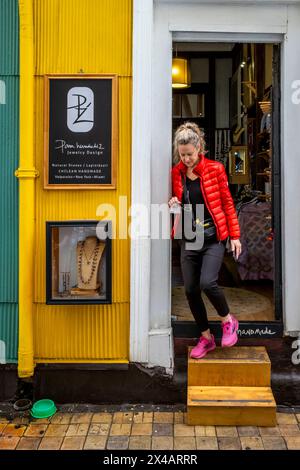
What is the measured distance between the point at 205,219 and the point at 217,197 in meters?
0.22

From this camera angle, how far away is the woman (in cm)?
413

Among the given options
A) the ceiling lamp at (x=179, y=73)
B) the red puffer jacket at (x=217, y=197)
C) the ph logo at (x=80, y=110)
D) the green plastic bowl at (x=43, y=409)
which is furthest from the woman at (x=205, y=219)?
the ceiling lamp at (x=179, y=73)

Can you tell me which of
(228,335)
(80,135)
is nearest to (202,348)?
(228,335)

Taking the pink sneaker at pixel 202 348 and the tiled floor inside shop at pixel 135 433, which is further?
the pink sneaker at pixel 202 348

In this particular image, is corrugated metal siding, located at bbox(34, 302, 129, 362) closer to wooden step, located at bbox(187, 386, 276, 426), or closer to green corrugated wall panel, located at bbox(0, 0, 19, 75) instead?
wooden step, located at bbox(187, 386, 276, 426)

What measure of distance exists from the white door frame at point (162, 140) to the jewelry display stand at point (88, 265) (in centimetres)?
33

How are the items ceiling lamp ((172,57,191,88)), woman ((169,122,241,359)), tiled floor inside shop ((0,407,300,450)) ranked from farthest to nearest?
ceiling lamp ((172,57,191,88))
woman ((169,122,241,359))
tiled floor inside shop ((0,407,300,450))

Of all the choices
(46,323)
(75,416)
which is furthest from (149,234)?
(75,416)

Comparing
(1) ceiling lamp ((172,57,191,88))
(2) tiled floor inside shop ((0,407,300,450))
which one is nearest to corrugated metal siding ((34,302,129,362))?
(2) tiled floor inside shop ((0,407,300,450))

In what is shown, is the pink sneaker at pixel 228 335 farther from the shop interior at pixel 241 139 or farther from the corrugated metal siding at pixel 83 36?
the corrugated metal siding at pixel 83 36

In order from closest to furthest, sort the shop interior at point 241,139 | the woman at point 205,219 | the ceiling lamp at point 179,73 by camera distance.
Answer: the woman at point 205,219 < the shop interior at point 241,139 < the ceiling lamp at point 179,73

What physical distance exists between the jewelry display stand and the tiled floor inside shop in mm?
1081

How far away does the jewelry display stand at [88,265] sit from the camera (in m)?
4.34

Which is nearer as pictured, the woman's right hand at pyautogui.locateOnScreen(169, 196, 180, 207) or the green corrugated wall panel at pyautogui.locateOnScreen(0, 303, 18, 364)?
the woman's right hand at pyautogui.locateOnScreen(169, 196, 180, 207)
